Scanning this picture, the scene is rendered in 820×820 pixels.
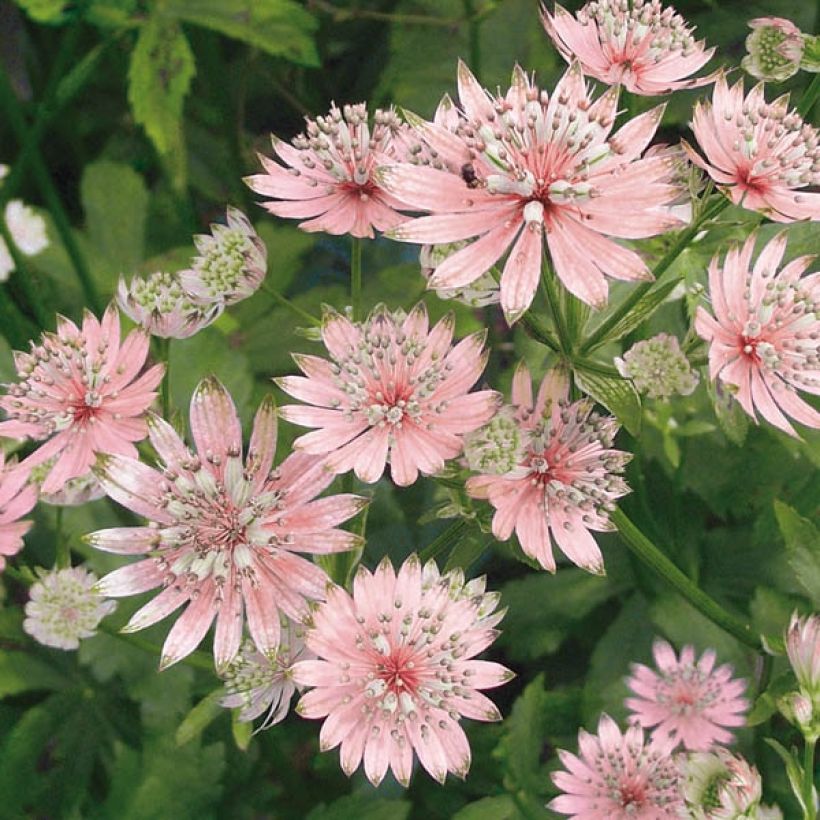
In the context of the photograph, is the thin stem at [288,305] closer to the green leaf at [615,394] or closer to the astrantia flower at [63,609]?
the green leaf at [615,394]

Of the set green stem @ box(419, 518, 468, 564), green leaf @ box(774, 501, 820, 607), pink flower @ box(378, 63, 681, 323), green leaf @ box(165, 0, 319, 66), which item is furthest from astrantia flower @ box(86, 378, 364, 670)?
green leaf @ box(165, 0, 319, 66)

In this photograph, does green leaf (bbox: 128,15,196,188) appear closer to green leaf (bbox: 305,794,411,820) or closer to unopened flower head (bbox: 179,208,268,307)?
unopened flower head (bbox: 179,208,268,307)

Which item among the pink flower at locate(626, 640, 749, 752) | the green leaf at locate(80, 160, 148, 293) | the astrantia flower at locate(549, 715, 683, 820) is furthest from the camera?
the green leaf at locate(80, 160, 148, 293)

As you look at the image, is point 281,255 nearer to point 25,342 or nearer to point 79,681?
point 25,342

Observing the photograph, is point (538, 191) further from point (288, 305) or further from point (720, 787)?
point (720, 787)

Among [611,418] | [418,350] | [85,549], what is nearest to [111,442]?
[418,350]

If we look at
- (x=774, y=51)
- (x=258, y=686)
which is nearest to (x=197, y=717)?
(x=258, y=686)
